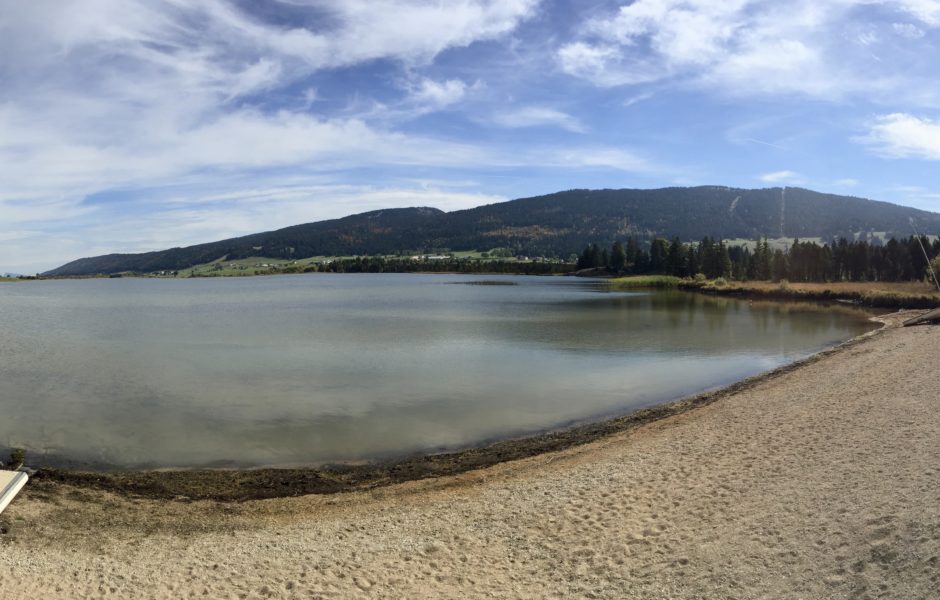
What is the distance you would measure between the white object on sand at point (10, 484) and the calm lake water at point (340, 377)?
6.32 ft

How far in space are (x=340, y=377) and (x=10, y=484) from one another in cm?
1307

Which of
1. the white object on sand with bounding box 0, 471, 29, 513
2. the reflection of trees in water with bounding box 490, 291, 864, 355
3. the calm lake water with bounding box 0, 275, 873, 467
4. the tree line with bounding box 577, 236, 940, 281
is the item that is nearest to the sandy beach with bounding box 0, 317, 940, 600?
the white object on sand with bounding box 0, 471, 29, 513

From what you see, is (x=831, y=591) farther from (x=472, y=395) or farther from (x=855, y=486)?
(x=472, y=395)

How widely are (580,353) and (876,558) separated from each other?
2252 cm

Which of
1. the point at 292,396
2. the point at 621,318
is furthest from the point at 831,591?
the point at 621,318

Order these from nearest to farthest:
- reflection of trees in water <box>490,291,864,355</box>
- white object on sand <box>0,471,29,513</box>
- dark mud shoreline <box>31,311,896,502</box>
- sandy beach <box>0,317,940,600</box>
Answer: sandy beach <box>0,317,940,600</box> → white object on sand <box>0,471,29,513</box> → dark mud shoreline <box>31,311,896,502</box> → reflection of trees in water <box>490,291,864,355</box>

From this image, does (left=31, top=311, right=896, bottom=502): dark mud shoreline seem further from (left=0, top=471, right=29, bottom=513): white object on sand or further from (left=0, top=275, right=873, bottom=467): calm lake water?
(left=0, top=275, right=873, bottom=467): calm lake water

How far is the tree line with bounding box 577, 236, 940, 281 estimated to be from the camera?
83.3 meters

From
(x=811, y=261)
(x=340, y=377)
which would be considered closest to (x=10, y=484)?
(x=340, y=377)

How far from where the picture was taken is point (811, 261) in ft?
312

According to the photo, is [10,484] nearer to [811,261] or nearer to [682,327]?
[682,327]

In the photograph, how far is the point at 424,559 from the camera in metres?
8.55

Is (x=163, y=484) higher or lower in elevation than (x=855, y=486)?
lower

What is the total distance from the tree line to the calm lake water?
4641 centimetres
